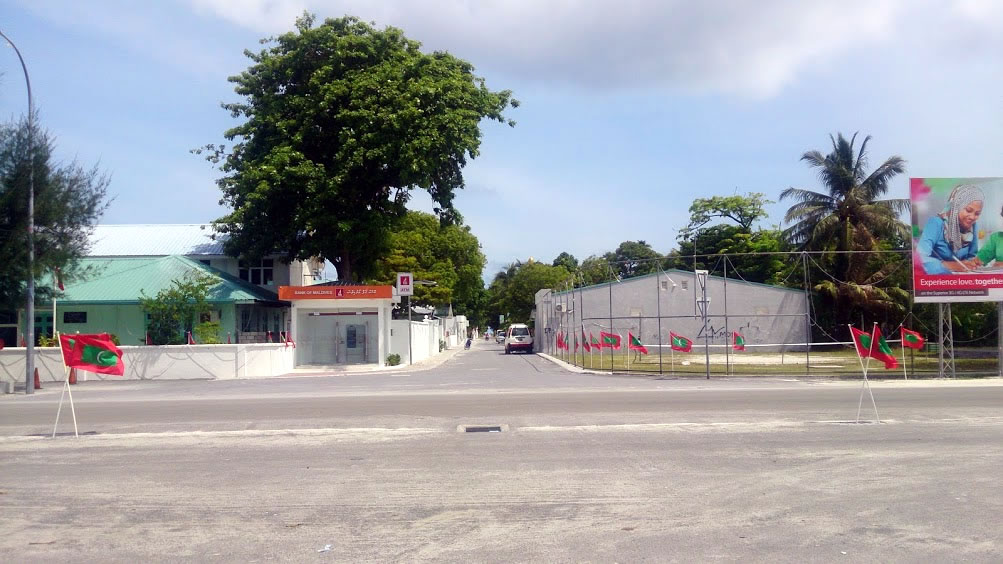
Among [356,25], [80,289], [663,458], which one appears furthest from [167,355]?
[663,458]

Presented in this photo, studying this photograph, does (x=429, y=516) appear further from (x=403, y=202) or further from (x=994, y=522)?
(x=403, y=202)

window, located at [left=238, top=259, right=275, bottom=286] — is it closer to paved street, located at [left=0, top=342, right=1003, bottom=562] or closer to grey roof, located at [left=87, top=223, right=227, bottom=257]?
grey roof, located at [left=87, top=223, right=227, bottom=257]

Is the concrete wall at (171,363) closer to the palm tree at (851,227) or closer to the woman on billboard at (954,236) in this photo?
the woman on billboard at (954,236)

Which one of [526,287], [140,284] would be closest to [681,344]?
[140,284]

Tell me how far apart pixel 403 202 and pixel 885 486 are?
36677mm

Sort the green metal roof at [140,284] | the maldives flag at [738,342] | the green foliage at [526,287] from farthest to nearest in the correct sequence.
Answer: the green foliage at [526,287] < the green metal roof at [140,284] < the maldives flag at [738,342]

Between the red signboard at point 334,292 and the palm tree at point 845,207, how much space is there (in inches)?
1253

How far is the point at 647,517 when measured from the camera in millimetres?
8469

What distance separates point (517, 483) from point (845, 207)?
172ft

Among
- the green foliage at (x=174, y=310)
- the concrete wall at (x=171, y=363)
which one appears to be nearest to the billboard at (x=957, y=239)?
the concrete wall at (x=171, y=363)

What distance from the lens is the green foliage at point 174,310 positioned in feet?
119

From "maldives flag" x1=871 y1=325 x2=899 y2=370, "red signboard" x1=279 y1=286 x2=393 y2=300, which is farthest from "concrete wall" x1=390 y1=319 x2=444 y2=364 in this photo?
"maldives flag" x1=871 y1=325 x2=899 y2=370

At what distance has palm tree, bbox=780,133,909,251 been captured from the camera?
55.8 meters

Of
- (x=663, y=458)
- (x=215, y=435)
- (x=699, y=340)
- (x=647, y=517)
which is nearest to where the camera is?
(x=647, y=517)
